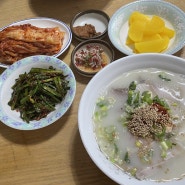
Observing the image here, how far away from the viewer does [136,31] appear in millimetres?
1687

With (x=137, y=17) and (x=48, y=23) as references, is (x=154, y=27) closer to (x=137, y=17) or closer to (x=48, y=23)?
(x=137, y=17)

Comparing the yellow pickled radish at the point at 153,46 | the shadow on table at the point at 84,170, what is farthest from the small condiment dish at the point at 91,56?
the shadow on table at the point at 84,170

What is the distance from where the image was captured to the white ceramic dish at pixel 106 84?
45.6 inches

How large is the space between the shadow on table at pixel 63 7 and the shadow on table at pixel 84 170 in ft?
2.86

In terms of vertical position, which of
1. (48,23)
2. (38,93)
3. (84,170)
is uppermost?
(48,23)

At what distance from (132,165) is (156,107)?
25cm

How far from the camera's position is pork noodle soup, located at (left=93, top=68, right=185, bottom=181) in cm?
117

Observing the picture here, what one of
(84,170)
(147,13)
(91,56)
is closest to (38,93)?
(91,56)

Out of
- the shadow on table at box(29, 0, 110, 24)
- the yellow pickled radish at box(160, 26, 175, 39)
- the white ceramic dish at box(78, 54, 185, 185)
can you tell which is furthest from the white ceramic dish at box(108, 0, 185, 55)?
the white ceramic dish at box(78, 54, 185, 185)

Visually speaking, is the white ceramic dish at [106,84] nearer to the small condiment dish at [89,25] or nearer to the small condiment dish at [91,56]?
the small condiment dish at [91,56]

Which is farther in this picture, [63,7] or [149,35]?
[63,7]

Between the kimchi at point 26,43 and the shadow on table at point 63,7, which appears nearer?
the kimchi at point 26,43

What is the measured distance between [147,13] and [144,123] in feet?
2.82

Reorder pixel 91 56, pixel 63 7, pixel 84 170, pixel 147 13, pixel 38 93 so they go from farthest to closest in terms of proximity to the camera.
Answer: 1. pixel 63 7
2. pixel 147 13
3. pixel 91 56
4. pixel 38 93
5. pixel 84 170
